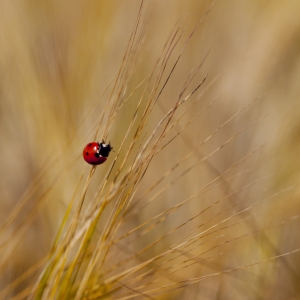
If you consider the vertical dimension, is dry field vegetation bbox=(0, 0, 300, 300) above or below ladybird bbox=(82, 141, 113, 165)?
above

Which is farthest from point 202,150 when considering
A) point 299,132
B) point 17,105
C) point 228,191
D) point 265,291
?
point 17,105

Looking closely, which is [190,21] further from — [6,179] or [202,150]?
[6,179]

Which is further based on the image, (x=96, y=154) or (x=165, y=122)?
(x=165, y=122)

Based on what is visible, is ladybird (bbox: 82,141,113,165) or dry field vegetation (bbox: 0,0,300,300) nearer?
ladybird (bbox: 82,141,113,165)

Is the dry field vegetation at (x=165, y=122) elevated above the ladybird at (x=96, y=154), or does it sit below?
above

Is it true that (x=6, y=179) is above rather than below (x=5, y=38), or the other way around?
below

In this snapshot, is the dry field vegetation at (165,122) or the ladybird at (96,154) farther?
the dry field vegetation at (165,122)

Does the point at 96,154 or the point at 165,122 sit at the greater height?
the point at 165,122

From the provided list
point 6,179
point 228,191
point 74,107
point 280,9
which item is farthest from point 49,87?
point 280,9

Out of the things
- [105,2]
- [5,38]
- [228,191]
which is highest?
[105,2]

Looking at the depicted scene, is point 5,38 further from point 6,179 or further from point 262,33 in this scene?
point 262,33
